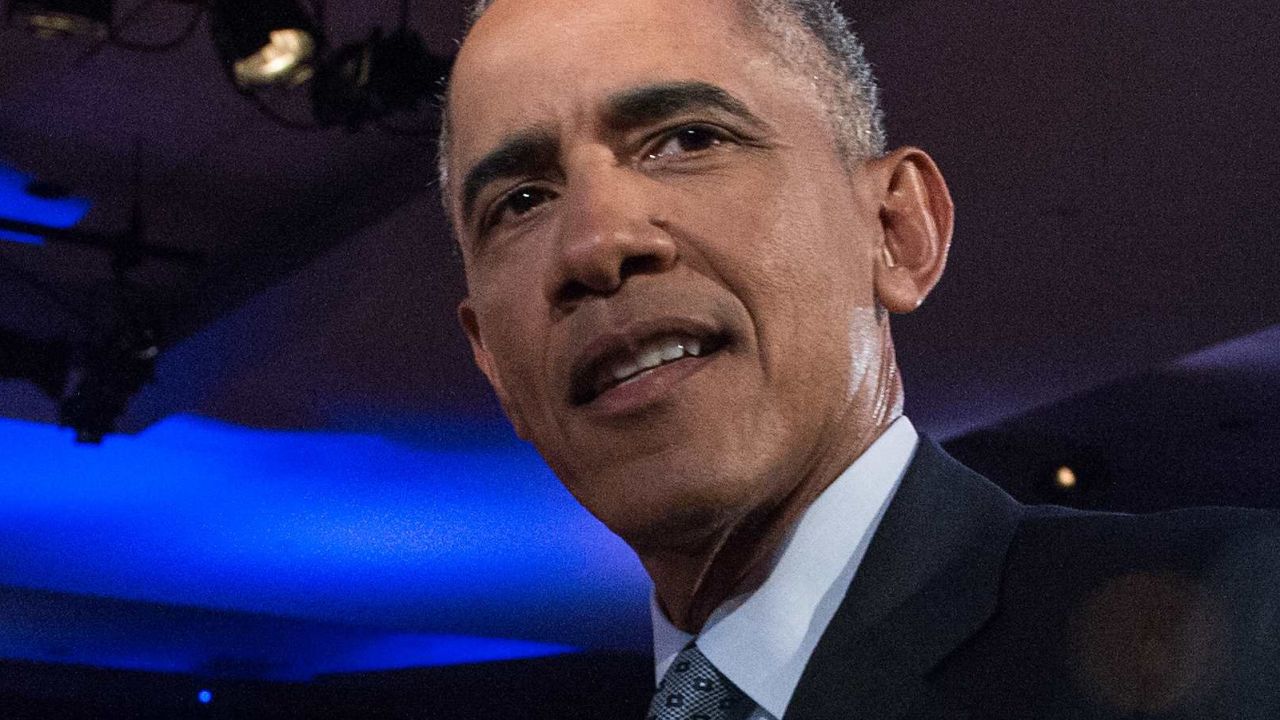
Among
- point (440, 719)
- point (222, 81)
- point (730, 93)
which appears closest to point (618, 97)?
point (730, 93)

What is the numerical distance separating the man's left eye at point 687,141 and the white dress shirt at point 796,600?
0.22 m

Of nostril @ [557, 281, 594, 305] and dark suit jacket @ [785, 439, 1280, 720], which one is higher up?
nostril @ [557, 281, 594, 305]

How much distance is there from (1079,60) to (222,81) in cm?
248

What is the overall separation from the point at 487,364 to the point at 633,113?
30 cm

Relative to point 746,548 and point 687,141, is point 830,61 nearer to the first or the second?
point 687,141

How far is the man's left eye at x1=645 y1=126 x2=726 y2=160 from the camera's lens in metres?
0.98

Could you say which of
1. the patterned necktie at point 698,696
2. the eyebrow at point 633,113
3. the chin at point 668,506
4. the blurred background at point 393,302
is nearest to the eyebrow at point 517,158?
the eyebrow at point 633,113

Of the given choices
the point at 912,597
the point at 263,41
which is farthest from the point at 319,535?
the point at 912,597

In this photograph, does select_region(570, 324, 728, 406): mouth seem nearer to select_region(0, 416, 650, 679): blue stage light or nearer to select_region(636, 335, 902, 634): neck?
select_region(636, 335, 902, 634): neck

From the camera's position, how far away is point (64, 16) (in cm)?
338

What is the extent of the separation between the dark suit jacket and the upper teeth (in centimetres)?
18

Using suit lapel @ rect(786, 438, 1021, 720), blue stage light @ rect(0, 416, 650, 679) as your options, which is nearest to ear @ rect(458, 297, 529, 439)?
suit lapel @ rect(786, 438, 1021, 720)

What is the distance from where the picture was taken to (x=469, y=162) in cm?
109

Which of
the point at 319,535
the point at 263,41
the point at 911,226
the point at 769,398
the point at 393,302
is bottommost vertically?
the point at 769,398
